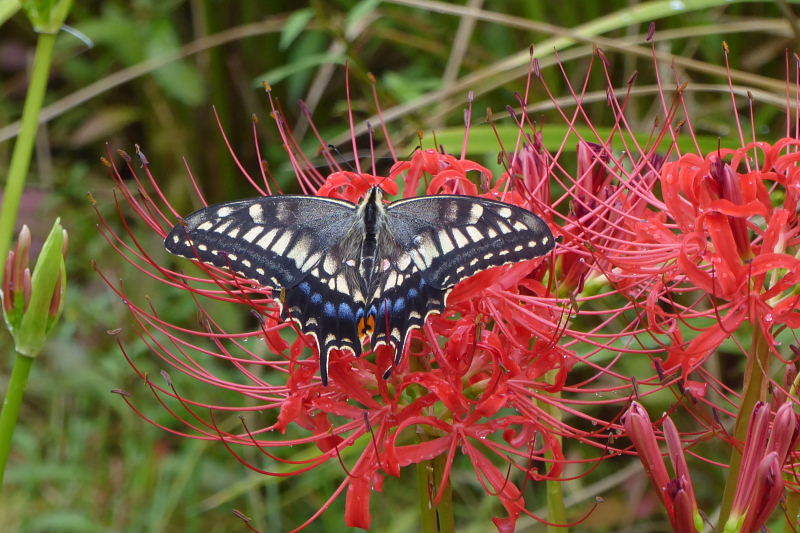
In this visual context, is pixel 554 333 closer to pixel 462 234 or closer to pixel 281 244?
pixel 462 234

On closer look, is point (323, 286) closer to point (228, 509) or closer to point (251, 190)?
point (228, 509)

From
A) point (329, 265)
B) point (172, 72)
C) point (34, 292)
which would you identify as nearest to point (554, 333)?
point (329, 265)

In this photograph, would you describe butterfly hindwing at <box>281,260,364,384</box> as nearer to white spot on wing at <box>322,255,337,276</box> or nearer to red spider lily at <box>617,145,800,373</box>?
white spot on wing at <box>322,255,337,276</box>

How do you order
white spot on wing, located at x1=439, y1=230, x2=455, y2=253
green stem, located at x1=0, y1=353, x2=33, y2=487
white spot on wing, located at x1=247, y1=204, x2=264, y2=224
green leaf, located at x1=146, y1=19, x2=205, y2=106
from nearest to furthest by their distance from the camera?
green stem, located at x1=0, y1=353, x2=33, y2=487 → white spot on wing, located at x1=439, y1=230, x2=455, y2=253 → white spot on wing, located at x1=247, y1=204, x2=264, y2=224 → green leaf, located at x1=146, y1=19, x2=205, y2=106

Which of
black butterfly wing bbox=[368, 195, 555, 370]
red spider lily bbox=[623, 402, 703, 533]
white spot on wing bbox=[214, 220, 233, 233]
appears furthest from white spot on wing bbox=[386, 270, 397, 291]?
red spider lily bbox=[623, 402, 703, 533]

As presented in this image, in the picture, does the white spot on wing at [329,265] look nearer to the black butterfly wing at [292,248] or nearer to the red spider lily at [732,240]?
the black butterfly wing at [292,248]

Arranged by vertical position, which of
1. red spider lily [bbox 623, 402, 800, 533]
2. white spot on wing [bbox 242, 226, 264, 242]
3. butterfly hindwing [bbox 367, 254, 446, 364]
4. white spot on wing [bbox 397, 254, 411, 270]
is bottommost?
red spider lily [bbox 623, 402, 800, 533]

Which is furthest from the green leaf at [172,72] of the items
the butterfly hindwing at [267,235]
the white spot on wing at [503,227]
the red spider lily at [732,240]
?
the red spider lily at [732,240]
